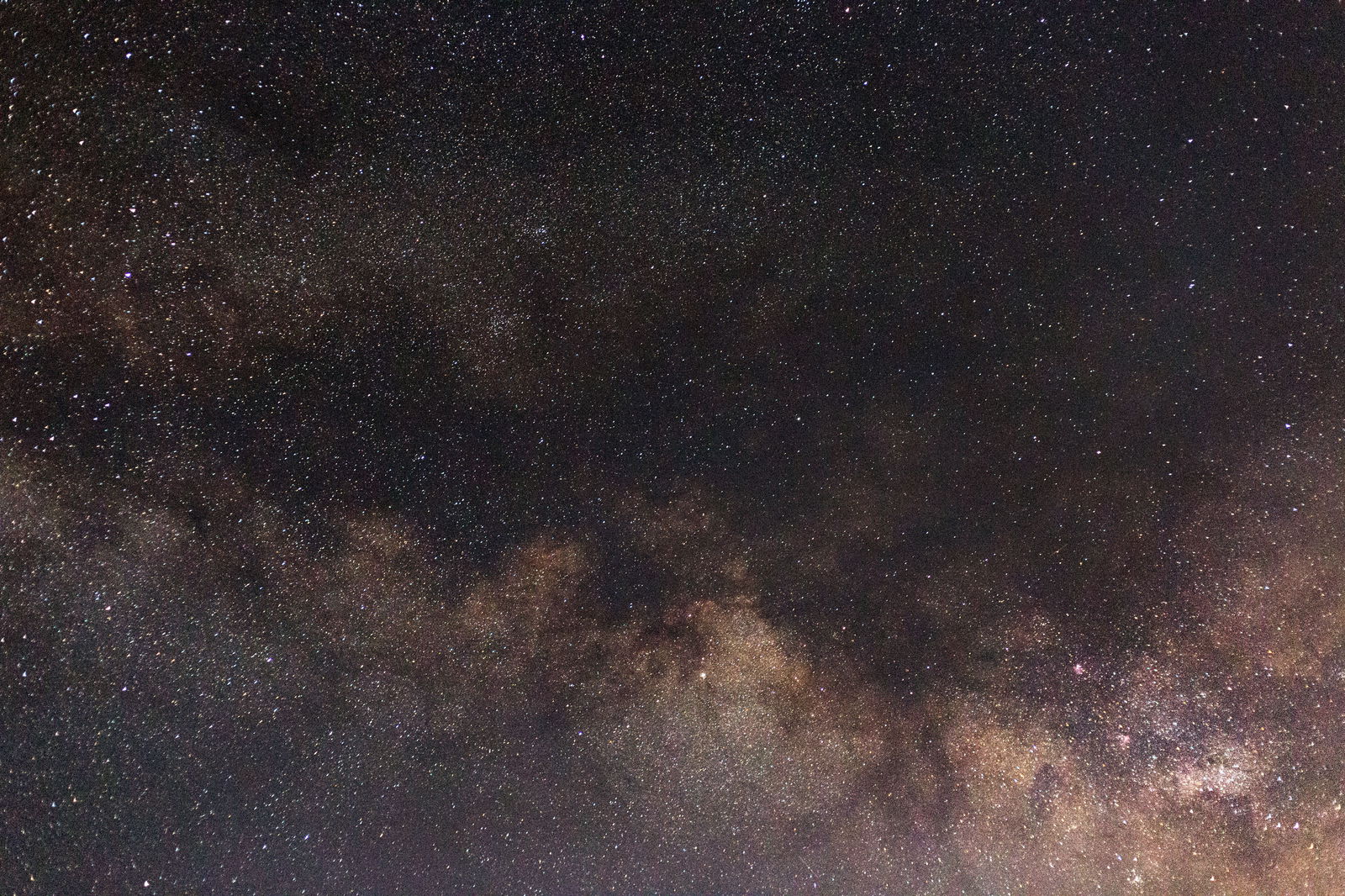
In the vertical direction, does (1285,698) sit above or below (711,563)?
below

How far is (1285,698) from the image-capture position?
2689mm

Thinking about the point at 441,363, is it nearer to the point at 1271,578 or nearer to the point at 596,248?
the point at 596,248

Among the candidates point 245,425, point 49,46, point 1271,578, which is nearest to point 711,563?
point 245,425

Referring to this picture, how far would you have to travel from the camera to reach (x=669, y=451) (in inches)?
103

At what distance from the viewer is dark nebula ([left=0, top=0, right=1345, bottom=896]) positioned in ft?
7.02

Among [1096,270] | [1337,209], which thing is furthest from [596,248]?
[1337,209]

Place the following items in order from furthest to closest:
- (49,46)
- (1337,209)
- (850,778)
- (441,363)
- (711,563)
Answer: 1. (850,778)
2. (711,563)
3. (441,363)
4. (1337,209)
5. (49,46)

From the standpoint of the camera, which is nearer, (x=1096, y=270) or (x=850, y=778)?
(x=1096, y=270)

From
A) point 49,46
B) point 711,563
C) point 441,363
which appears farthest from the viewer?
point 711,563

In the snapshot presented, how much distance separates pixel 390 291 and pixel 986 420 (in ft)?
8.12

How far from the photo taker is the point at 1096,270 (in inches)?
94.8

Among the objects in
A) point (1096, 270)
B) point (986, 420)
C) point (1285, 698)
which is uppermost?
point (1096, 270)

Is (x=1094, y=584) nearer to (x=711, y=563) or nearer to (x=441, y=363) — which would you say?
(x=711, y=563)

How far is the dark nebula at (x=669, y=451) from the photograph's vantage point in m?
2.14
